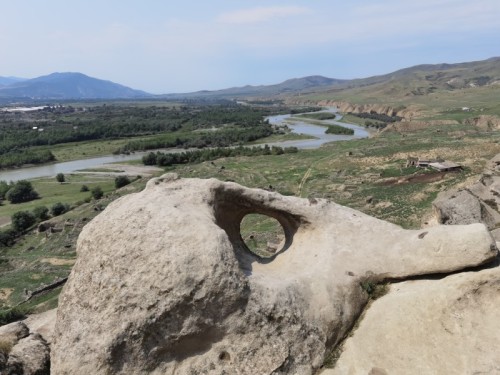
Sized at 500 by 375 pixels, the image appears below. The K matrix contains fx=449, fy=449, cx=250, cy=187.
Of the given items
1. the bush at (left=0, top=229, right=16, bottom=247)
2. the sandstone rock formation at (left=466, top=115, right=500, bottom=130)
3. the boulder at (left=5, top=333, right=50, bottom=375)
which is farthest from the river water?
the boulder at (left=5, top=333, right=50, bottom=375)

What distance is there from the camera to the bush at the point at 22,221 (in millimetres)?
79625

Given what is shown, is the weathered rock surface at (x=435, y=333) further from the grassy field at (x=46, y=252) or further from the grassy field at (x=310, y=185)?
the grassy field at (x=46, y=252)

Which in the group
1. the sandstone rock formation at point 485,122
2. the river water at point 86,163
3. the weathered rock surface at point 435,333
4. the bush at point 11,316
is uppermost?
the weathered rock surface at point 435,333

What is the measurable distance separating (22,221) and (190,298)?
78.1 metres

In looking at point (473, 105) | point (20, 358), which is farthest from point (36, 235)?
point (473, 105)

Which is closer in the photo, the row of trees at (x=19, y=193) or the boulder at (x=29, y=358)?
the boulder at (x=29, y=358)

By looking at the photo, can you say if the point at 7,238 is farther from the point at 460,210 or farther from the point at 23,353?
the point at 460,210

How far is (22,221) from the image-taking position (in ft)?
264

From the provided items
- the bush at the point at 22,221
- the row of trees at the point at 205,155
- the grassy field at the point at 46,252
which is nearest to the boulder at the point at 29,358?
the grassy field at the point at 46,252

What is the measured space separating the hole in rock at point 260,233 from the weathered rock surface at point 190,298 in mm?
20432

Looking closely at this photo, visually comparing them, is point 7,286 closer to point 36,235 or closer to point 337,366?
point 36,235

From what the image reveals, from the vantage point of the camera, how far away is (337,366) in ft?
46.3

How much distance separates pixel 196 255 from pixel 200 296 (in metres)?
1.17

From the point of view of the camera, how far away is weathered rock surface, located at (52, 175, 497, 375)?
12805 mm
